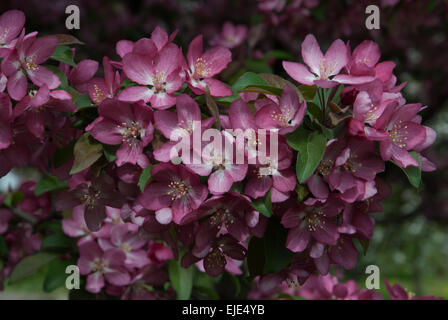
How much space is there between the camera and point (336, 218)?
112 cm

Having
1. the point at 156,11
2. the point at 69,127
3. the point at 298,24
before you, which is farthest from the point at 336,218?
the point at 156,11

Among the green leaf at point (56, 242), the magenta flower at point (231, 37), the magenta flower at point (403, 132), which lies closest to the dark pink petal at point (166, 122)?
the magenta flower at point (403, 132)

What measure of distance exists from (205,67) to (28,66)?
39 cm

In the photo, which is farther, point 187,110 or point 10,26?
point 10,26

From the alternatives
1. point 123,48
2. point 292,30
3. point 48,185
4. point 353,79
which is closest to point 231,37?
point 292,30

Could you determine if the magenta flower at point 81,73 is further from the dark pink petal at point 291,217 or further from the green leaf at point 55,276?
the green leaf at point 55,276

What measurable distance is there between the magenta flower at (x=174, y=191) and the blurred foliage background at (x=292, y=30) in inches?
21.4

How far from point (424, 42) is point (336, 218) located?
9.37 ft

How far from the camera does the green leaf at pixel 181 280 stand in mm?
1549

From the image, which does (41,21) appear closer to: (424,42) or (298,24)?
(298,24)

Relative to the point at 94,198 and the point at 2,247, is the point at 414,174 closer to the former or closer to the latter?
the point at 94,198

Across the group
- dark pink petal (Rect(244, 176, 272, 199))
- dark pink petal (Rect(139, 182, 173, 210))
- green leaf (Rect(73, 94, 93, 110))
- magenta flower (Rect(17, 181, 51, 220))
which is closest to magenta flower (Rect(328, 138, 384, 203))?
dark pink petal (Rect(244, 176, 272, 199))

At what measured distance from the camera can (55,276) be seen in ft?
5.47

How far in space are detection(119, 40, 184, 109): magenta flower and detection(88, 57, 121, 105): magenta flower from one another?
0.05 m
